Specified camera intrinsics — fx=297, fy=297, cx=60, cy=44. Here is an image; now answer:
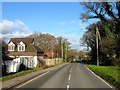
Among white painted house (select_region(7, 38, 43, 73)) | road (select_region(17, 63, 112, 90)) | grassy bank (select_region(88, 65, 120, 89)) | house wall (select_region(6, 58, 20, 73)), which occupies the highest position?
white painted house (select_region(7, 38, 43, 73))

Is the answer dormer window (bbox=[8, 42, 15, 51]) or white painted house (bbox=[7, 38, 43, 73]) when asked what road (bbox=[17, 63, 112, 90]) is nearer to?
white painted house (bbox=[7, 38, 43, 73])

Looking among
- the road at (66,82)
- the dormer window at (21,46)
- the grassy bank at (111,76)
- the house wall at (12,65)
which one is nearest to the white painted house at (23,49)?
the dormer window at (21,46)

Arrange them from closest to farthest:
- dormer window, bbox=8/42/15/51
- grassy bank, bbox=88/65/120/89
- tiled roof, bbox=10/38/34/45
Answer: grassy bank, bbox=88/65/120/89
tiled roof, bbox=10/38/34/45
dormer window, bbox=8/42/15/51

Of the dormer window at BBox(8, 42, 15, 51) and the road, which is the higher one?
the dormer window at BBox(8, 42, 15, 51)

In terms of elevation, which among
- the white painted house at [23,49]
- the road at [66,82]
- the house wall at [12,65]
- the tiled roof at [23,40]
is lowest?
the road at [66,82]

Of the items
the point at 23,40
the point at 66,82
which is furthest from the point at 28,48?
the point at 66,82

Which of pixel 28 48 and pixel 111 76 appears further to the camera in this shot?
pixel 28 48

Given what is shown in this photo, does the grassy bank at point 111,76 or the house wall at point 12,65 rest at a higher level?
the house wall at point 12,65

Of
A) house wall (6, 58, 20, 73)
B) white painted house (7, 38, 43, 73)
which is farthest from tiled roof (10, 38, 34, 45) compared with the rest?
house wall (6, 58, 20, 73)

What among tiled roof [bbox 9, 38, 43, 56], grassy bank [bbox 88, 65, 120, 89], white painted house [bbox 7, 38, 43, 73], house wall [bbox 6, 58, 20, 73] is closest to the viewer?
grassy bank [bbox 88, 65, 120, 89]

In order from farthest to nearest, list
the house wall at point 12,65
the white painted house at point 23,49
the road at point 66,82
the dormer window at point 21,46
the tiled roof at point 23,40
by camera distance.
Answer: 1. the tiled roof at point 23,40
2. the dormer window at point 21,46
3. the white painted house at point 23,49
4. the house wall at point 12,65
5. the road at point 66,82

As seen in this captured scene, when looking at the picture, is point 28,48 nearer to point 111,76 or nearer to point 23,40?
point 23,40

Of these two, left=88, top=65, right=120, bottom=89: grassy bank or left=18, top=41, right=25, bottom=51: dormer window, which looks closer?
left=88, top=65, right=120, bottom=89: grassy bank

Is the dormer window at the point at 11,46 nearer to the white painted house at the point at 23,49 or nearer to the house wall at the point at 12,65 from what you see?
the white painted house at the point at 23,49
